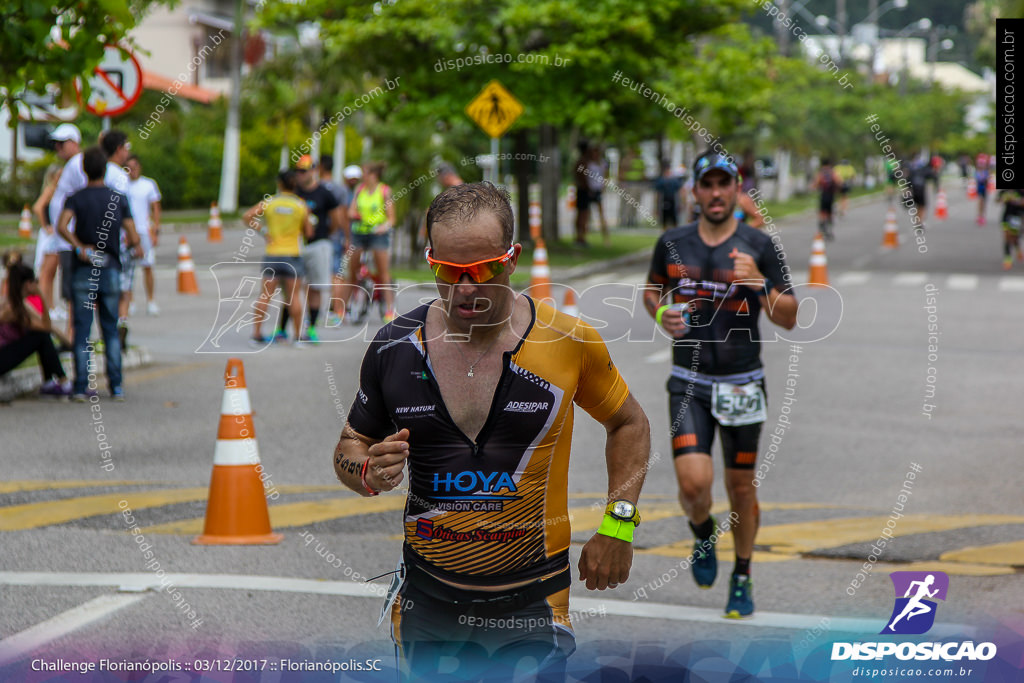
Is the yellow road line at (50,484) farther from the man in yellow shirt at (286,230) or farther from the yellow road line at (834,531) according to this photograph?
the man in yellow shirt at (286,230)

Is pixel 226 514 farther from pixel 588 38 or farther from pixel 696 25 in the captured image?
pixel 696 25

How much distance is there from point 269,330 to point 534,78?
911 centimetres

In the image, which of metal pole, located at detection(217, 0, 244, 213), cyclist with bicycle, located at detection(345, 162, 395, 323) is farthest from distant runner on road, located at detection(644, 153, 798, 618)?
metal pole, located at detection(217, 0, 244, 213)

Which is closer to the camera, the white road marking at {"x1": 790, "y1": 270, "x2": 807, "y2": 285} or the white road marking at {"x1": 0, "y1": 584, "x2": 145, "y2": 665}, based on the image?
the white road marking at {"x1": 0, "y1": 584, "x2": 145, "y2": 665}

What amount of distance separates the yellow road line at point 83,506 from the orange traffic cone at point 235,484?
0.92 meters

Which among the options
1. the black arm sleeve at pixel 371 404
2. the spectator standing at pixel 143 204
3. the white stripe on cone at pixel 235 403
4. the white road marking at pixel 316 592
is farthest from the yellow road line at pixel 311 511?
the spectator standing at pixel 143 204

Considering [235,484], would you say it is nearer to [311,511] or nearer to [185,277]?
[311,511]

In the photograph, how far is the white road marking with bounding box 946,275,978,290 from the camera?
23.6m

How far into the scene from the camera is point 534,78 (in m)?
23.6

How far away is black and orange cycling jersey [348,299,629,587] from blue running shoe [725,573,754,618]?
2620mm

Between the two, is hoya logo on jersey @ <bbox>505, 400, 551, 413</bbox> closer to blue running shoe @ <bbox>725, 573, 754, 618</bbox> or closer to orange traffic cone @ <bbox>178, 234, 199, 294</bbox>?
blue running shoe @ <bbox>725, 573, 754, 618</bbox>

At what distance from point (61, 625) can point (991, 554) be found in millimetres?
4487

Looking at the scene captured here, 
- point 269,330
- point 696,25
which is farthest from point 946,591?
point 696,25

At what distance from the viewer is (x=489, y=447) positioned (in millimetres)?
3326
